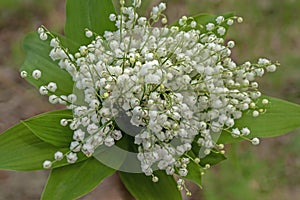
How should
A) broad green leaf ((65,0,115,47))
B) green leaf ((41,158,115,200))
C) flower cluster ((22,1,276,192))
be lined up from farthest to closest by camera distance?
broad green leaf ((65,0,115,47)) < green leaf ((41,158,115,200)) < flower cluster ((22,1,276,192))

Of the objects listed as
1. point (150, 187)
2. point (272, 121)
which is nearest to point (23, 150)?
point (150, 187)

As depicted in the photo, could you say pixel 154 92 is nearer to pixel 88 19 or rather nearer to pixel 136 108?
pixel 136 108

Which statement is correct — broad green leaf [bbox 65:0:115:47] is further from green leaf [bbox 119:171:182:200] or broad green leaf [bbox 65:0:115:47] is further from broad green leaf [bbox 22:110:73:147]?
green leaf [bbox 119:171:182:200]

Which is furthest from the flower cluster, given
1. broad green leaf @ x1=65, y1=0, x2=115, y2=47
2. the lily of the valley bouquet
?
broad green leaf @ x1=65, y1=0, x2=115, y2=47

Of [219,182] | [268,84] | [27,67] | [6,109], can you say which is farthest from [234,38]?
[27,67]

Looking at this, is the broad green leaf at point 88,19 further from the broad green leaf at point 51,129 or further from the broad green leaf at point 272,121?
the broad green leaf at point 272,121

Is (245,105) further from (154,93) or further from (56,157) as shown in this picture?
(56,157)

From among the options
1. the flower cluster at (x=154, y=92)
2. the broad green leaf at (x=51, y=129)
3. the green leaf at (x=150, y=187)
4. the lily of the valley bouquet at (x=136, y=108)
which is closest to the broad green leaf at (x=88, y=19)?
the lily of the valley bouquet at (x=136, y=108)
